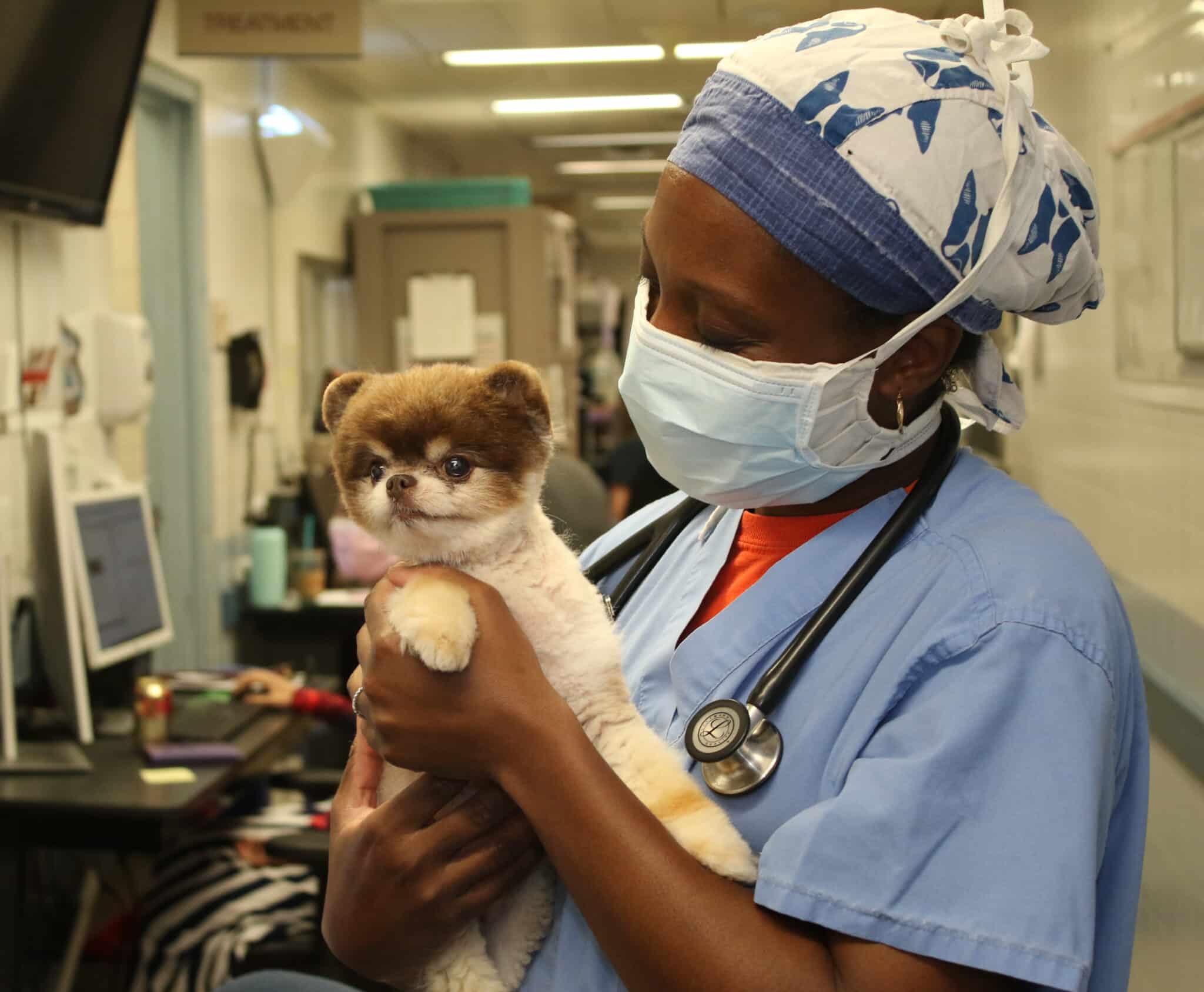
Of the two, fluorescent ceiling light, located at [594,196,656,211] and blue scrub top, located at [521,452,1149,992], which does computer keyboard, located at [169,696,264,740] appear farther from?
fluorescent ceiling light, located at [594,196,656,211]

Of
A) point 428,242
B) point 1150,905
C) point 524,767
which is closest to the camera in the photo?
point 524,767

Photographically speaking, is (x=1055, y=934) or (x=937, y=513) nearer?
(x=1055, y=934)

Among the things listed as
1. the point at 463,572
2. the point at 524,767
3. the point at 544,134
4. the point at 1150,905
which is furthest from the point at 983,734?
the point at 544,134

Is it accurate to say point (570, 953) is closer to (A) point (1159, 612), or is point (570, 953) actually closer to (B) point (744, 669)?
(B) point (744, 669)

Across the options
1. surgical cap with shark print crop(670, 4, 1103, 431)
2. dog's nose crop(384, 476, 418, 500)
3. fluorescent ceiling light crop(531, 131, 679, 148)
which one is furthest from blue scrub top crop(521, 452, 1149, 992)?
fluorescent ceiling light crop(531, 131, 679, 148)

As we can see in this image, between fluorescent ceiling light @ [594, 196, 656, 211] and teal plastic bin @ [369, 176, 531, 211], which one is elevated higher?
fluorescent ceiling light @ [594, 196, 656, 211]

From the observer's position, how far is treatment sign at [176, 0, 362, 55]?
377cm

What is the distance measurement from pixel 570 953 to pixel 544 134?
7647 millimetres

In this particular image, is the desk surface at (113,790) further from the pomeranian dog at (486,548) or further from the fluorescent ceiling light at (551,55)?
the fluorescent ceiling light at (551,55)

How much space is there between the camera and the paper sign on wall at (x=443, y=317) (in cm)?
613

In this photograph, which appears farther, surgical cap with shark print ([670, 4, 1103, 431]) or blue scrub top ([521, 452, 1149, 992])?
surgical cap with shark print ([670, 4, 1103, 431])

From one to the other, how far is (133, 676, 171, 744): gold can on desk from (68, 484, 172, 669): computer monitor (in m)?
0.15

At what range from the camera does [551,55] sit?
5.88 meters

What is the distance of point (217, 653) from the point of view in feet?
14.9
